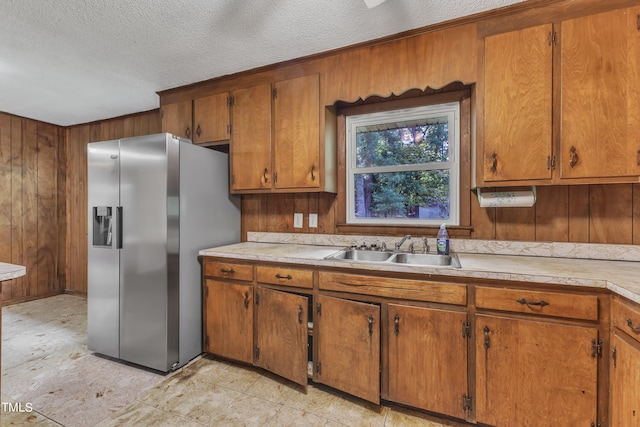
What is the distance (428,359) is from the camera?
163cm

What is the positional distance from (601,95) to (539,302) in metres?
1.20

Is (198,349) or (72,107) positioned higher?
(72,107)

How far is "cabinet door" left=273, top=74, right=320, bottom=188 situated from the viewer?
227 centimetres

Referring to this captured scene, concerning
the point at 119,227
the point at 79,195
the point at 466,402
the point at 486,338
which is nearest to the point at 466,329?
the point at 486,338

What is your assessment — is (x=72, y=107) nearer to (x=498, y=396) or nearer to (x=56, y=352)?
(x=56, y=352)

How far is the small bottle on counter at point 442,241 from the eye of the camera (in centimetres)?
198

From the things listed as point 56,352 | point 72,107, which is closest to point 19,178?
point 72,107

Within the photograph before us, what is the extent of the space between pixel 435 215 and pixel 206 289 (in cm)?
192

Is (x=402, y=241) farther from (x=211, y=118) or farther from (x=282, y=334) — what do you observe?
Answer: (x=211, y=118)

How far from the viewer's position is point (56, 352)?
97.5 inches

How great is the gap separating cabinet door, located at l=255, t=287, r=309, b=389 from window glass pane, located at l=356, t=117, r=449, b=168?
1.29m

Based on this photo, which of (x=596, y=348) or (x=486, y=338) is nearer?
(x=596, y=348)

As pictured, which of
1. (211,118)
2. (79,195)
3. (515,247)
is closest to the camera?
(515,247)

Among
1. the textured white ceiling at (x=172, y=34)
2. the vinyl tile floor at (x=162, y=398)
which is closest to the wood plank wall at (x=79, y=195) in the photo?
the textured white ceiling at (x=172, y=34)
